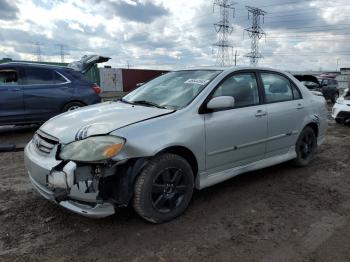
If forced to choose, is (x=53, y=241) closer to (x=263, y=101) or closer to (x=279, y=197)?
(x=279, y=197)

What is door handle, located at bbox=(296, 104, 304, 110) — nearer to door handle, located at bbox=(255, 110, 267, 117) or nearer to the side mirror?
door handle, located at bbox=(255, 110, 267, 117)

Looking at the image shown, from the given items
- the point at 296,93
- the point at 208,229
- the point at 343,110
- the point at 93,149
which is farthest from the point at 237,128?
the point at 343,110

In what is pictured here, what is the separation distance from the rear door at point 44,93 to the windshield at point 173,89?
173 inches

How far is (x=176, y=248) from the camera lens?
335 centimetres

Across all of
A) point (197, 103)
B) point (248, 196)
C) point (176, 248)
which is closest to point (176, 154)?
point (197, 103)

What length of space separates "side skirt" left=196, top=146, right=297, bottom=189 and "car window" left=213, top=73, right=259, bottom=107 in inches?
31.2

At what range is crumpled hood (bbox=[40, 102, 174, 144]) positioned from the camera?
3.66m

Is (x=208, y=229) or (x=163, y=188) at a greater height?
(x=163, y=188)

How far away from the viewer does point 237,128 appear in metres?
4.51

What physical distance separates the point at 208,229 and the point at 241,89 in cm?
194

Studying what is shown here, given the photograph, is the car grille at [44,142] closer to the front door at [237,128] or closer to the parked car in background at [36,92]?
the front door at [237,128]

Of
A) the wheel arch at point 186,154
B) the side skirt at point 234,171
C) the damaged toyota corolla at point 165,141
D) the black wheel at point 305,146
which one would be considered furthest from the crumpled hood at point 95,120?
the black wheel at point 305,146

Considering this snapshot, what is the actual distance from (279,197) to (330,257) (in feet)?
4.61

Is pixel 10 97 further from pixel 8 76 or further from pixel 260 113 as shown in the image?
pixel 260 113
